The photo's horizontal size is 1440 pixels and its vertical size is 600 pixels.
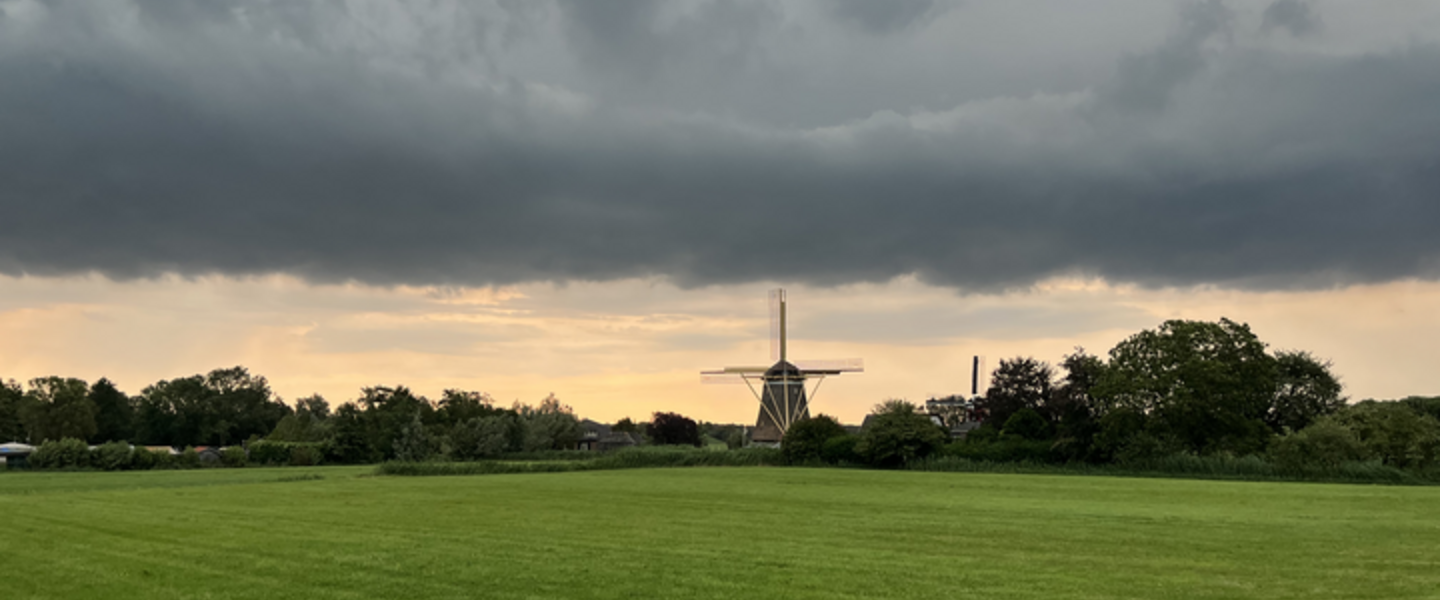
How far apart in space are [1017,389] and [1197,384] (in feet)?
49.4

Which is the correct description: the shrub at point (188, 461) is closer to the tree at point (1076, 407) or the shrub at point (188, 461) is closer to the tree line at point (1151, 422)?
the tree line at point (1151, 422)

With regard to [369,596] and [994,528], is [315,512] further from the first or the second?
[994,528]

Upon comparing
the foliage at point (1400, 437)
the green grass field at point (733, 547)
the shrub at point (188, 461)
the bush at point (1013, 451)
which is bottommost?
the shrub at point (188, 461)

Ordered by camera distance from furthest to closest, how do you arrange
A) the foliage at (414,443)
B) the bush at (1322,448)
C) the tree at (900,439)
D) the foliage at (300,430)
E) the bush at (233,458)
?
the foliage at (300,430) → the foliage at (414,443) → the bush at (233,458) → the tree at (900,439) → the bush at (1322,448)

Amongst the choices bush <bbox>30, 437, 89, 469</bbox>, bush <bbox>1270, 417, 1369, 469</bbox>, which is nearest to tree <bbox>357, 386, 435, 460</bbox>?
bush <bbox>30, 437, 89, 469</bbox>

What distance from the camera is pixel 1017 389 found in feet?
227

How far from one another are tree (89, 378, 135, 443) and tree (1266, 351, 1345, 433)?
142m

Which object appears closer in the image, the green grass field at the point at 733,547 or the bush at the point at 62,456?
the green grass field at the point at 733,547

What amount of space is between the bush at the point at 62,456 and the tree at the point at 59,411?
48.5 metres

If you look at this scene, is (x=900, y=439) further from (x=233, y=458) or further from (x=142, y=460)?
(x=142, y=460)

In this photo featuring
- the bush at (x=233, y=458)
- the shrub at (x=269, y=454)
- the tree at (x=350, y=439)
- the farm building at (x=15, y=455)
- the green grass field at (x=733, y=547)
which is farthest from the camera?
the tree at (x=350, y=439)

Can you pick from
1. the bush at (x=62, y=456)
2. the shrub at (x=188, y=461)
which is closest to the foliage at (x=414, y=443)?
the shrub at (x=188, y=461)

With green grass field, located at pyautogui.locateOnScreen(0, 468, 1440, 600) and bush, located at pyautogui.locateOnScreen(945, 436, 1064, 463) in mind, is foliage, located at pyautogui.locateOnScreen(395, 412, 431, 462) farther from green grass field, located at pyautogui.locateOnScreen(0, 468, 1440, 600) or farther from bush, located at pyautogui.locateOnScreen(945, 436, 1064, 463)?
green grass field, located at pyautogui.locateOnScreen(0, 468, 1440, 600)

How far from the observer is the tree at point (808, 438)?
7006 cm
